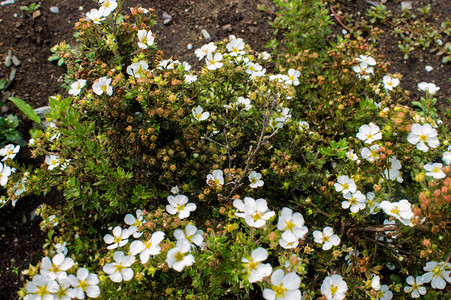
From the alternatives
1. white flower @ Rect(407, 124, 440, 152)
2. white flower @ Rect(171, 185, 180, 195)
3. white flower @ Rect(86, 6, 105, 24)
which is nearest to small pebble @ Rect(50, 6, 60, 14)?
white flower @ Rect(86, 6, 105, 24)

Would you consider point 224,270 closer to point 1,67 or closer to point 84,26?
point 84,26

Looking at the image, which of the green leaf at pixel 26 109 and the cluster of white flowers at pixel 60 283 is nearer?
the cluster of white flowers at pixel 60 283

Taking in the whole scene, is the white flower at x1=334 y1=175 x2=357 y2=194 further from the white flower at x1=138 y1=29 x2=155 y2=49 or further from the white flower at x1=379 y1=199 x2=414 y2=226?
the white flower at x1=138 y1=29 x2=155 y2=49

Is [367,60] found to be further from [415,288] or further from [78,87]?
[78,87]

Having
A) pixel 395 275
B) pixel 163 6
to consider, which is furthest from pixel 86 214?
pixel 163 6

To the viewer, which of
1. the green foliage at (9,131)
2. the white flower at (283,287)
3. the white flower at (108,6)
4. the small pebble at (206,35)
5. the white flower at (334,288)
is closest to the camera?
the white flower at (283,287)

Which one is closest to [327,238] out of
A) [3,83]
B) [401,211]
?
[401,211]

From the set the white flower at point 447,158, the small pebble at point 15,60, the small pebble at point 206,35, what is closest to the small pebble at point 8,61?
the small pebble at point 15,60

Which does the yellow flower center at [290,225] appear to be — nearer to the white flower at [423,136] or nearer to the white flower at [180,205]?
the white flower at [180,205]
